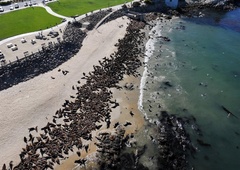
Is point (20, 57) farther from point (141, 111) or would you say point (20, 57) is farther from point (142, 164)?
point (142, 164)

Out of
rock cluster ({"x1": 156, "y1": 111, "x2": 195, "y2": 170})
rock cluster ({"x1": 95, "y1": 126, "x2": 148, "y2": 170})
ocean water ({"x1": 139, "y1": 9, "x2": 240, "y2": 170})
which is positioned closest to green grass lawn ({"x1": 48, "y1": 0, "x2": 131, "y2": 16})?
ocean water ({"x1": 139, "y1": 9, "x2": 240, "y2": 170})

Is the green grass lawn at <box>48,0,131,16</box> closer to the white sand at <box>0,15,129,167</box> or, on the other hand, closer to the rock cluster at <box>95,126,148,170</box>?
the white sand at <box>0,15,129,167</box>

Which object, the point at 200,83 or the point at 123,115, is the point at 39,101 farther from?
the point at 200,83

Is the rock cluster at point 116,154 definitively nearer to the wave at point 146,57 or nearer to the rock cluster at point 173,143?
the rock cluster at point 173,143

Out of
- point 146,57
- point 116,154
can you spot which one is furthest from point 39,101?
point 146,57

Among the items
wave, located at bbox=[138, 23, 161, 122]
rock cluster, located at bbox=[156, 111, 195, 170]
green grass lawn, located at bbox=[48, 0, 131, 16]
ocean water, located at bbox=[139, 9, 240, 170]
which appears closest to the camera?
rock cluster, located at bbox=[156, 111, 195, 170]

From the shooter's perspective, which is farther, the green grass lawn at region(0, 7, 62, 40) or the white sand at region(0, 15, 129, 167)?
the green grass lawn at region(0, 7, 62, 40)

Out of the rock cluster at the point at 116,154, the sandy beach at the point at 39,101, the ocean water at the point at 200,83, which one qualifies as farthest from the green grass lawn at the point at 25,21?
the rock cluster at the point at 116,154

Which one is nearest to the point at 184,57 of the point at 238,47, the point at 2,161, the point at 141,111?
the point at 238,47
